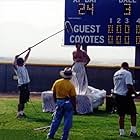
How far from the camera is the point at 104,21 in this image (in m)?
25.1

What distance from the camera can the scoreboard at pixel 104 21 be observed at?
81.4ft

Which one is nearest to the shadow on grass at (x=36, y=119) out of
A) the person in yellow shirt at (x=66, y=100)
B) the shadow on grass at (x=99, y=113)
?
the shadow on grass at (x=99, y=113)

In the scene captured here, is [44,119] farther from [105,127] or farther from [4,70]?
[4,70]

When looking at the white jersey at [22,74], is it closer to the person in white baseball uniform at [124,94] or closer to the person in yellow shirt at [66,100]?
the person in white baseball uniform at [124,94]

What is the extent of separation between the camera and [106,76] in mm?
30453

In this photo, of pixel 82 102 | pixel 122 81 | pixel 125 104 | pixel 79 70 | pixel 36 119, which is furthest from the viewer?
pixel 79 70

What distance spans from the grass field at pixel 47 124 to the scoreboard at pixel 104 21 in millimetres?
4511

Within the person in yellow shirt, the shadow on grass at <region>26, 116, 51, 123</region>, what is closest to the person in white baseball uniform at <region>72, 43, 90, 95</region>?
the shadow on grass at <region>26, 116, 51, 123</region>

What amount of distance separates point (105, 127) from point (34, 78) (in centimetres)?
1501

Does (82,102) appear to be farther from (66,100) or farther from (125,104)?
(66,100)

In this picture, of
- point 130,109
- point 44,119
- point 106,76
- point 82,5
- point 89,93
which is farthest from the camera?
point 106,76

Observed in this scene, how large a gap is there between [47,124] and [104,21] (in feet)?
29.8

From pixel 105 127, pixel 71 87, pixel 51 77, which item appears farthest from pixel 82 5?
pixel 71 87

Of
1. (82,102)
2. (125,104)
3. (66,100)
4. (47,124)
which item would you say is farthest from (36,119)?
(66,100)
